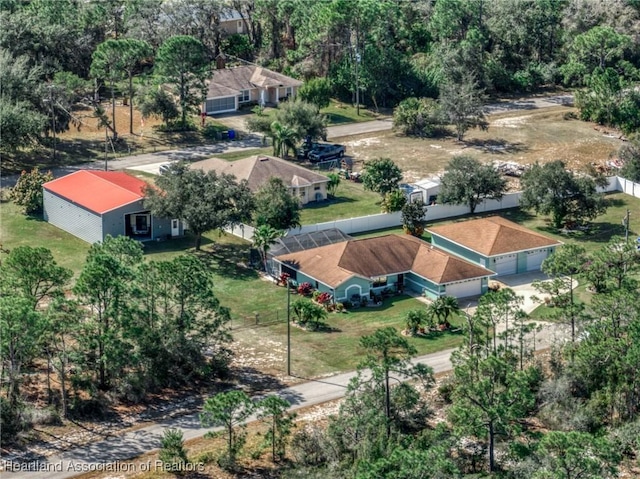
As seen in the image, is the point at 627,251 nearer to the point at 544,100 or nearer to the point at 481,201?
the point at 481,201

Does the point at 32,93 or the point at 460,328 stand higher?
the point at 32,93

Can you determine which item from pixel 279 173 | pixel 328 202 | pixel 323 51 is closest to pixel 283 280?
pixel 279 173

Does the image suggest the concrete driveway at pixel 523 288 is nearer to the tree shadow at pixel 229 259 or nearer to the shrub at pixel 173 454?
the tree shadow at pixel 229 259

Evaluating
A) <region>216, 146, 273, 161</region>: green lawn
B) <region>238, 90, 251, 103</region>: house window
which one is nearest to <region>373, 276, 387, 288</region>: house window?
<region>216, 146, 273, 161</region>: green lawn

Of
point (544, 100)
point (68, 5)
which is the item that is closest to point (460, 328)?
point (544, 100)

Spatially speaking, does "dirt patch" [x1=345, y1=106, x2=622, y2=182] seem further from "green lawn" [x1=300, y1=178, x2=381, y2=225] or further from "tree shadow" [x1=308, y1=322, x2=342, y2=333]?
"tree shadow" [x1=308, y1=322, x2=342, y2=333]

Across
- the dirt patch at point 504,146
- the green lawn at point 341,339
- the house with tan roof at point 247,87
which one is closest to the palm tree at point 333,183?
the dirt patch at point 504,146
